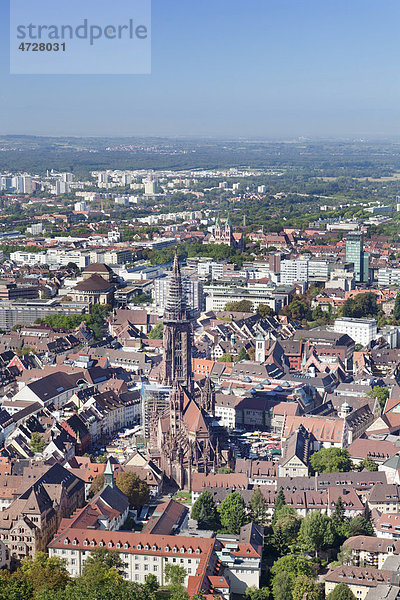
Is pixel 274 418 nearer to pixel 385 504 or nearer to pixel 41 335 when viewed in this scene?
pixel 385 504

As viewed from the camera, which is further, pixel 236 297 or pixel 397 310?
pixel 236 297

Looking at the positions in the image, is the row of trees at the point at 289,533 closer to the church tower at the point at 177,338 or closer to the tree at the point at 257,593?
the tree at the point at 257,593

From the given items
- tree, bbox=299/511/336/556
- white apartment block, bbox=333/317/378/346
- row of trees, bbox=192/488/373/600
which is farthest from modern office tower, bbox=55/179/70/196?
tree, bbox=299/511/336/556

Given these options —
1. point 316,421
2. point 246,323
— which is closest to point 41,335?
point 246,323

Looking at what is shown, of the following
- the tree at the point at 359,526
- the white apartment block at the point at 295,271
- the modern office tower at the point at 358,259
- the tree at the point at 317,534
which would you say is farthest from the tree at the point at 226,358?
the modern office tower at the point at 358,259

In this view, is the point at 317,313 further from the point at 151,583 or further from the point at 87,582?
the point at 87,582

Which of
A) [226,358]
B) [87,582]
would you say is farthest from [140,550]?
[226,358]
